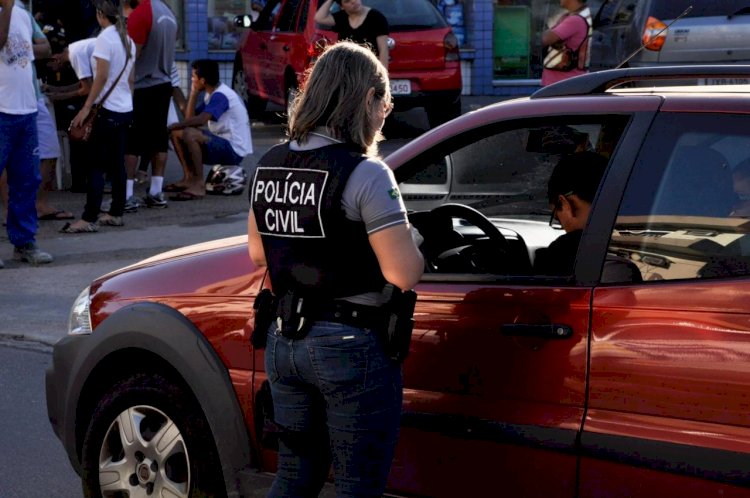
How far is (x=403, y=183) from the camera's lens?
4.10m

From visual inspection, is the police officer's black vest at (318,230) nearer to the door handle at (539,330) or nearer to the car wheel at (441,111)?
the door handle at (539,330)

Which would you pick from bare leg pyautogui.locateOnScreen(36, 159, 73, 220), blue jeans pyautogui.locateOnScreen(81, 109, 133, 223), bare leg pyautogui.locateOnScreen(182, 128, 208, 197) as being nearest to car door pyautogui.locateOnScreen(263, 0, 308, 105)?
bare leg pyautogui.locateOnScreen(182, 128, 208, 197)

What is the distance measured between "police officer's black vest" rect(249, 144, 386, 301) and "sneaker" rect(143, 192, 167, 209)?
840 centimetres

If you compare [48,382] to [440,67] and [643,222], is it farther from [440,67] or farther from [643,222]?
[440,67]

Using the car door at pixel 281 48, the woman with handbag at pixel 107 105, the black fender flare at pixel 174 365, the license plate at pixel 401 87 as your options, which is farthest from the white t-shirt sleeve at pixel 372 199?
the car door at pixel 281 48

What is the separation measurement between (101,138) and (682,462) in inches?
301

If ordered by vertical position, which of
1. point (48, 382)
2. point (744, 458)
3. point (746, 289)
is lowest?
point (48, 382)

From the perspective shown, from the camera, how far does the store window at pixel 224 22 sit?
71.0 ft

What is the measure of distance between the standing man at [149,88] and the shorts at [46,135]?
61 centimetres

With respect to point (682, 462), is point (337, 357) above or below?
above

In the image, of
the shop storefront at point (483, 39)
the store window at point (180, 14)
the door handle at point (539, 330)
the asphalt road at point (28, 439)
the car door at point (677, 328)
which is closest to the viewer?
the car door at point (677, 328)

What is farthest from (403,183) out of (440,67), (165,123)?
(440,67)

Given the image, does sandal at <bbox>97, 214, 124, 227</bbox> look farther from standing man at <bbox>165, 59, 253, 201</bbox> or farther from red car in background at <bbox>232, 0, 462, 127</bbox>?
red car in background at <bbox>232, 0, 462, 127</bbox>

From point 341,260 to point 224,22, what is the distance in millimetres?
18993
